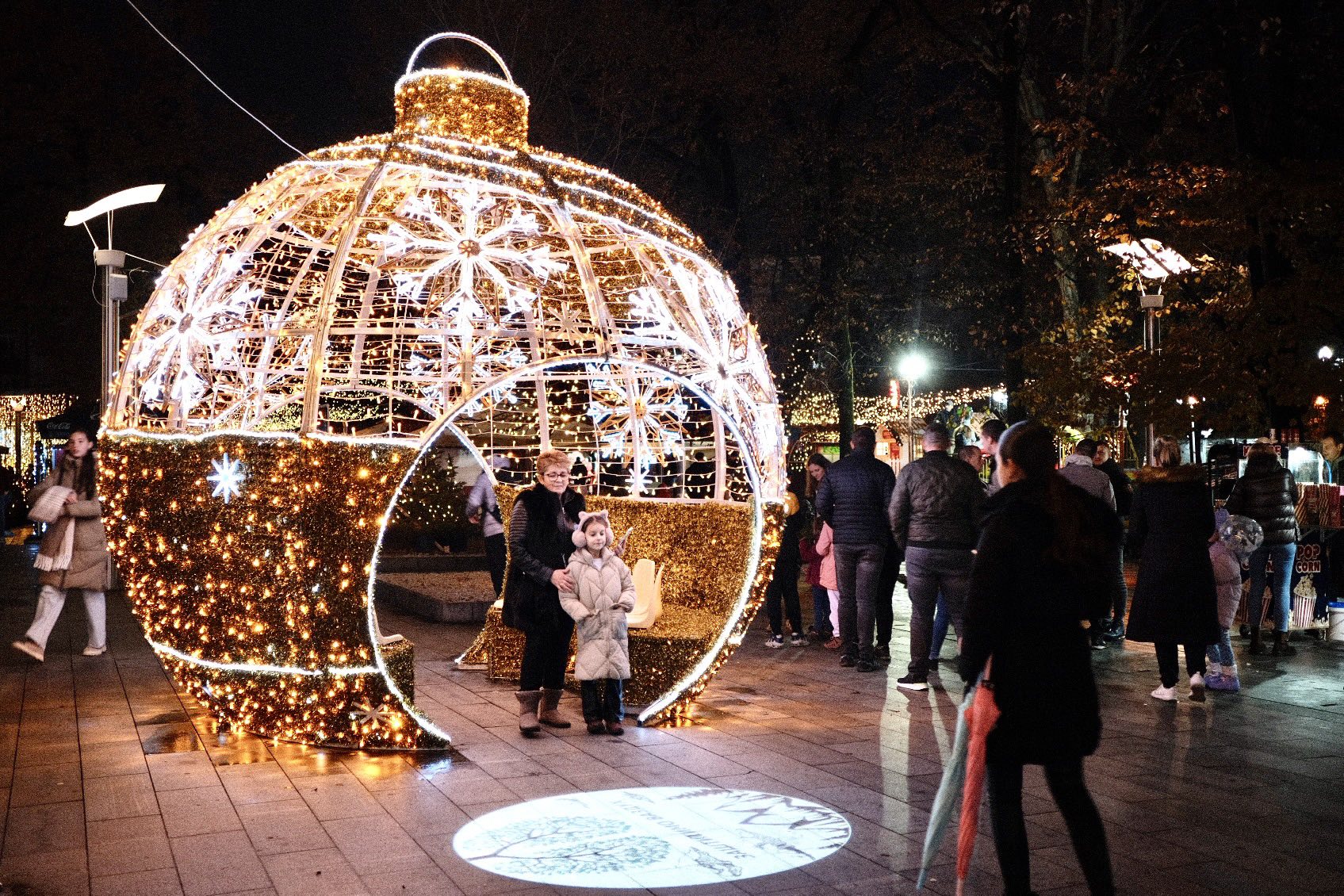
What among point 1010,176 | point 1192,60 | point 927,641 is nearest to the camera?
point 927,641

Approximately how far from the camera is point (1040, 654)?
12.5 feet

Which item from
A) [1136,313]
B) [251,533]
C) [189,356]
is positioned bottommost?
[251,533]

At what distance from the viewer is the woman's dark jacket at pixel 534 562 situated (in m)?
6.74

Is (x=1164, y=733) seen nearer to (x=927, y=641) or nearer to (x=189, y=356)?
(x=927, y=641)

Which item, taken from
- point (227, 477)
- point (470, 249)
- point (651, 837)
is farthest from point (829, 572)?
point (651, 837)

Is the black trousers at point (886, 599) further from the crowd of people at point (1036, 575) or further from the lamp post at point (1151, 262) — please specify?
the lamp post at point (1151, 262)

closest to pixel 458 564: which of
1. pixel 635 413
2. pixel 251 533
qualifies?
pixel 635 413

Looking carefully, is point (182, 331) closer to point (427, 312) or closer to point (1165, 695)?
point (427, 312)

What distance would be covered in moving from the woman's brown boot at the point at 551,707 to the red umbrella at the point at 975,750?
3.43 meters

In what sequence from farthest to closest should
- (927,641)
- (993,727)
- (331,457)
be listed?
1. (927,641)
2. (331,457)
3. (993,727)

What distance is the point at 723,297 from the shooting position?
25.0ft

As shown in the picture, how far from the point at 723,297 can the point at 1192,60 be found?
13172mm

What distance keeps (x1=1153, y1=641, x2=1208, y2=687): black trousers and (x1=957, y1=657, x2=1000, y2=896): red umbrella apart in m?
4.41

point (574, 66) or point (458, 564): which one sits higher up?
point (574, 66)
